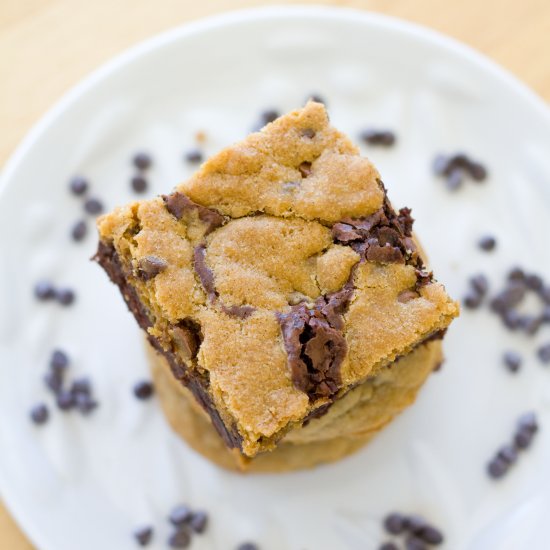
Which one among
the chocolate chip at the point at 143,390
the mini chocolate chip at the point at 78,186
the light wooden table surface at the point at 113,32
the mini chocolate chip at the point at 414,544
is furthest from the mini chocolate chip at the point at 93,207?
the mini chocolate chip at the point at 414,544

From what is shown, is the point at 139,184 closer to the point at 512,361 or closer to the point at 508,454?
the point at 512,361

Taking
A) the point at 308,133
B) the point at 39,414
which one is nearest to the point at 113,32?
the point at 308,133

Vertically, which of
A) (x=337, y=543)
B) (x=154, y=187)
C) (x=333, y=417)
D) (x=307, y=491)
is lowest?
(x=337, y=543)

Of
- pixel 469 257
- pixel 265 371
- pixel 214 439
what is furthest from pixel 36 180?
pixel 469 257

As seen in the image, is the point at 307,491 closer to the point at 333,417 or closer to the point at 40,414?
the point at 333,417

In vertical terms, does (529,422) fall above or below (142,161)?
below

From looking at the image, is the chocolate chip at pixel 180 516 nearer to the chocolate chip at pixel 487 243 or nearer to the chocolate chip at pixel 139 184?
the chocolate chip at pixel 139 184
